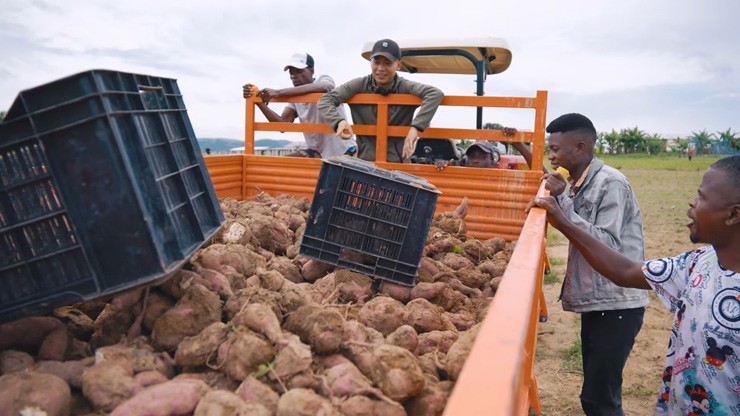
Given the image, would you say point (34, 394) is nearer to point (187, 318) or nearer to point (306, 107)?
point (187, 318)

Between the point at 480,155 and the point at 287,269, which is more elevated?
the point at 287,269

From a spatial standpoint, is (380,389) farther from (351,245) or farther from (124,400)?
(351,245)

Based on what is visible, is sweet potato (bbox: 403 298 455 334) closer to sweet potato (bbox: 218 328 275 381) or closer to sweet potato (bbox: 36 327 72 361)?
sweet potato (bbox: 218 328 275 381)

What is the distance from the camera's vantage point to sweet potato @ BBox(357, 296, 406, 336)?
7.92ft

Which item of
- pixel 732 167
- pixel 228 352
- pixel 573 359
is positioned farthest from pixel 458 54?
pixel 228 352

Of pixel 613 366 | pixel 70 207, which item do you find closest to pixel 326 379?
pixel 70 207

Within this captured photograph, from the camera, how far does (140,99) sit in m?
1.98

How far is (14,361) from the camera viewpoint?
1.83 metres

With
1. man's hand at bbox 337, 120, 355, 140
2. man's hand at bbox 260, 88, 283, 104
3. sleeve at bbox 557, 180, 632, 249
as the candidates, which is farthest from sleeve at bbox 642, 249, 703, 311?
man's hand at bbox 260, 88, 283, 104

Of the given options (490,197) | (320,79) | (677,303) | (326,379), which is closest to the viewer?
(326,379)

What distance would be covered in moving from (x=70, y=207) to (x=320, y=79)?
13.8 feet

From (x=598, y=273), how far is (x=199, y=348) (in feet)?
8.57

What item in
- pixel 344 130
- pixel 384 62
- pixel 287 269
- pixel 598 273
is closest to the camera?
pixel 287 269

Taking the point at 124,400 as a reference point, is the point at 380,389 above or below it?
below
